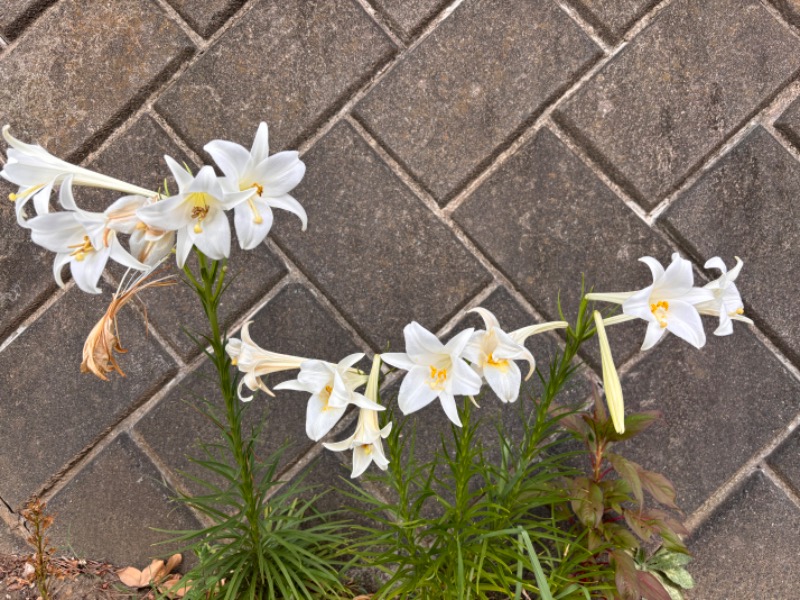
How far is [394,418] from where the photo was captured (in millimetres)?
2051

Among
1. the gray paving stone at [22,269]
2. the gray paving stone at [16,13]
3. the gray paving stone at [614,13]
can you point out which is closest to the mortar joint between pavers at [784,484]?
the gray paving stone at [614,13]

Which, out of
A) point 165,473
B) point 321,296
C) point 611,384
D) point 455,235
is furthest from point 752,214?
point 165,473

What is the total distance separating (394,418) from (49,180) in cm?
116

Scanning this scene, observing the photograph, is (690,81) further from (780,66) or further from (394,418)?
(394,418)

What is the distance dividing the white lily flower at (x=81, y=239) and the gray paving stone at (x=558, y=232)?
1.13 meters

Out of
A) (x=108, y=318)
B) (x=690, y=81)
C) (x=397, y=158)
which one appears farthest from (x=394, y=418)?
(x=690, y=81)

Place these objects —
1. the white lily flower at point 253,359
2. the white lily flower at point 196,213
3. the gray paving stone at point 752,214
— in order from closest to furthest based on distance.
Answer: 1. the white lily flower at point 196,213
2. the white lily flower at point 253,359
3. the gray paving stone at point 752,214

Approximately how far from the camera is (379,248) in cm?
205

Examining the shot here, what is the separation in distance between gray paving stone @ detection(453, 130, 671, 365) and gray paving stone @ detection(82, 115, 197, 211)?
87 centimetres

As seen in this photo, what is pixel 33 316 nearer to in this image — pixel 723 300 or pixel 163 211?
pixel 163 211

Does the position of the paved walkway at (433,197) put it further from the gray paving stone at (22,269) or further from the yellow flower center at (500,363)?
the yellow flower center at (500,363)

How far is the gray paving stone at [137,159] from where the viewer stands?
2076mm

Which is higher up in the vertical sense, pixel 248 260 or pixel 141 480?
pixel 248 260

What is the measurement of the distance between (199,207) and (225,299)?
38.8 inches
